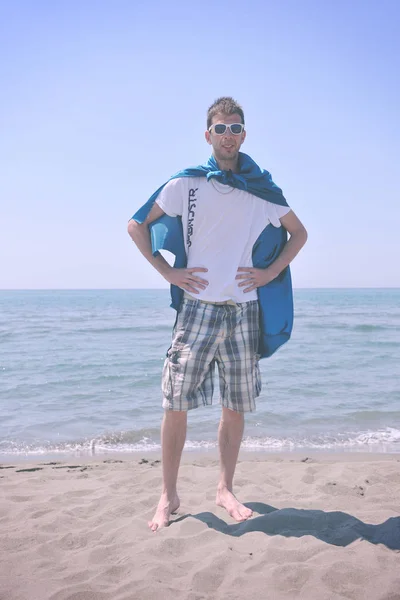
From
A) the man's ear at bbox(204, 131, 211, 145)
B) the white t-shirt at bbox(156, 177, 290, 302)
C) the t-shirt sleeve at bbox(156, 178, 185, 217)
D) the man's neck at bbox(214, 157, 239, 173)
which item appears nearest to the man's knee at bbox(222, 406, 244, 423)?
the white t-shirt at bbox(156, 177, 290, 302)

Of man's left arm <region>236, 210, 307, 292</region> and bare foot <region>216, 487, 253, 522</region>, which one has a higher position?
man's left arm <region>236, 210, 307, 292</region>

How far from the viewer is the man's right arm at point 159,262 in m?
3.12

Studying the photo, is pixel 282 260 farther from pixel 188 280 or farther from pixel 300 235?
pixel 188 280

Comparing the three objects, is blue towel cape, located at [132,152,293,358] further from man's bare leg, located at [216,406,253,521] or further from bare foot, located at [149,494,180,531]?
bare foot, located at [149,494,180,531]

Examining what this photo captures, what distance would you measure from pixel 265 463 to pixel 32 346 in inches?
410

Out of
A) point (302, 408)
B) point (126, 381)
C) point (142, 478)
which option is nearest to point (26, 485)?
point (142, 478)

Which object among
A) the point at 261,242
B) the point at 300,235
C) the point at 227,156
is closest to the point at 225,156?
the point at 227,156

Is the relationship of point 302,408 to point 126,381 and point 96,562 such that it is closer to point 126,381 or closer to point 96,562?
point 126,381

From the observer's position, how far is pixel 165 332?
1814 cm

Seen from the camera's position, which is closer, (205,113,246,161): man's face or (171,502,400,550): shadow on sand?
(171,502,400,550): shadow on sand

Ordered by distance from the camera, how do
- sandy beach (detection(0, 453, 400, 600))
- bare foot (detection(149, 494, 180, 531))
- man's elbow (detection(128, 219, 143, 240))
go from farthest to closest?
man's elbow (detection(128, 219, 143, 240))
bare foot (detection(149, 494, 180, 531))
sandy beach (detection(0, 453, 400, 600))

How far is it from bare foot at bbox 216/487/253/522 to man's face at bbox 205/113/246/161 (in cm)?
213

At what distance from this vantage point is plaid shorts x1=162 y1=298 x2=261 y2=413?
10.1ft

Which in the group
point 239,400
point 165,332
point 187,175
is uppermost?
point 187,175
